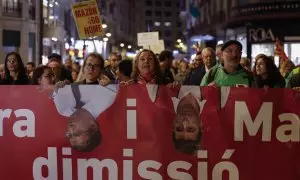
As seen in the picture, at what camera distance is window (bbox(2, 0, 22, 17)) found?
37.9 meters

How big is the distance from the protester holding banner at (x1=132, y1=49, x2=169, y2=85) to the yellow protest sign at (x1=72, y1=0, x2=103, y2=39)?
5.60 metres

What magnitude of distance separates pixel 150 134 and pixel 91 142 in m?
0.57

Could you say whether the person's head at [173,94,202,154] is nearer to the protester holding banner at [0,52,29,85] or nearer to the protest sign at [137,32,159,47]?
the protester holding banner at [0,52,29,85]

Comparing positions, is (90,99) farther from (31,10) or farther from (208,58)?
(31,10)

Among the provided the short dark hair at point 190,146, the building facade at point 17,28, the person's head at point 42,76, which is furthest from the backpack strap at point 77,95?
the building facade at point 17,28

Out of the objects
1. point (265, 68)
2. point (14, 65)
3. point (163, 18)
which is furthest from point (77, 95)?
point (163, 18)

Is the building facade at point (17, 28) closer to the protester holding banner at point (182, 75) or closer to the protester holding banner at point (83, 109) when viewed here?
the protester holding banner at point (182, 75)

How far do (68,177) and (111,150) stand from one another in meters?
0.48

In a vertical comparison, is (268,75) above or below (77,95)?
above

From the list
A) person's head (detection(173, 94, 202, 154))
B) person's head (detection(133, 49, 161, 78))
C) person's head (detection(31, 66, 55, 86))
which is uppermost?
person's head (detection(133, 49, 161, 78))

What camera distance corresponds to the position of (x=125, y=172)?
5676 millimetres

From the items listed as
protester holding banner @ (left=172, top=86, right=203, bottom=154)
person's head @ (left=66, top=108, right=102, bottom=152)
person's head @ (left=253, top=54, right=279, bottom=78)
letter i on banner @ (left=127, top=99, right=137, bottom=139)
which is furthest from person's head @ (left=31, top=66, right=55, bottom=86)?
person's head @ (left=253, top=54, right=279, bottom=78)

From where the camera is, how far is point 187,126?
5.64m

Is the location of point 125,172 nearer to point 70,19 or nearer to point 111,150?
point 111,150
